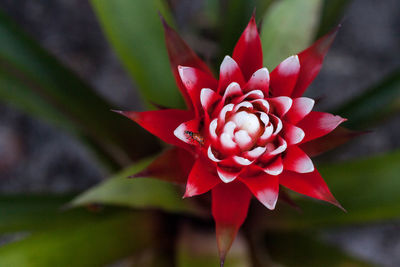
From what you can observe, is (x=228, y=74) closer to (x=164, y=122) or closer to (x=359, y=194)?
(x=164, y=122)

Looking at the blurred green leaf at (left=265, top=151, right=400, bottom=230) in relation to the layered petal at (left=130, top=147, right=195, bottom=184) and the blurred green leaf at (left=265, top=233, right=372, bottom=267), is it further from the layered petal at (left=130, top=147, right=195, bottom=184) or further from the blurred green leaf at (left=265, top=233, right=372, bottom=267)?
the layered petal at (left=130, top=147, right=195, bottom=184)

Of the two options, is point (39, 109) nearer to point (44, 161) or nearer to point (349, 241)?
point (44, 161)

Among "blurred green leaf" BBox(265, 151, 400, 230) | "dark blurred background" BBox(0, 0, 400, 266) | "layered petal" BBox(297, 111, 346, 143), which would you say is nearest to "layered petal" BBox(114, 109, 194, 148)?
"layered petal" BBox(297, 111, 346, 143)

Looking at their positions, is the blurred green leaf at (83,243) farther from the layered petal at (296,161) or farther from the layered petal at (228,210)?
the layered petal at (296,161)

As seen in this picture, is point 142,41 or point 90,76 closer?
point 142,41

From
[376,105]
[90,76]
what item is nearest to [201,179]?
[376,105]

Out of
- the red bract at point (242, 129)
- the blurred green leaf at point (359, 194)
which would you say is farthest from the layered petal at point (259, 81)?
the blurred green leaf at point (359, 194)

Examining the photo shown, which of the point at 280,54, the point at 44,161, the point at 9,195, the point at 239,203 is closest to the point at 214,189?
the point at 239,203
